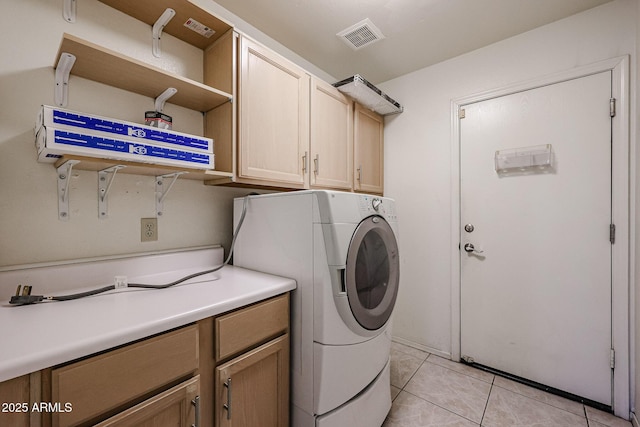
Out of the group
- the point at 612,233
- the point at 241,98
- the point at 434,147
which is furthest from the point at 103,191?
the point at 612,233

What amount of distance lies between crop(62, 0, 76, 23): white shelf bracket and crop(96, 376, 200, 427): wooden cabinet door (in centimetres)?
155

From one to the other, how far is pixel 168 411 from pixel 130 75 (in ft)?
4.33

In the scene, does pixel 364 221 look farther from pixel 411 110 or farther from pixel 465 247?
pixel 411 110

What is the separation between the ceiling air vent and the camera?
180 cm

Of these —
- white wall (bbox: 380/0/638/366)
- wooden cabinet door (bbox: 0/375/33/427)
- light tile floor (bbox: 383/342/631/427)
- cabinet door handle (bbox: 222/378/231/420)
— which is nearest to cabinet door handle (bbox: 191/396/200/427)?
cabinet door handle (bbox: 222/378/231/420)

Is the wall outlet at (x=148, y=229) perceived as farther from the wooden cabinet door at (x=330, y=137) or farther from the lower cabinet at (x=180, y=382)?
the wooden cabinet door at (x=330, y=137)

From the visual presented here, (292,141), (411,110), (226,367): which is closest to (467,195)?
(411,110)

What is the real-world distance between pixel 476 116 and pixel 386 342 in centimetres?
182

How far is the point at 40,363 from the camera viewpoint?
596 millimetres

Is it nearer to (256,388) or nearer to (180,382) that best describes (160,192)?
(180,382)

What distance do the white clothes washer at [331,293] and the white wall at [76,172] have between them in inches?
22.2

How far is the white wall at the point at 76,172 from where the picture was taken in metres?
1.03

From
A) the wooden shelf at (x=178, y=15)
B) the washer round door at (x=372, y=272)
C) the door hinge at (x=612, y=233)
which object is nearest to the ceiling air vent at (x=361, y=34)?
the wooden shelf at (x=178, y=15)

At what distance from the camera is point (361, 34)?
6.22 ft
